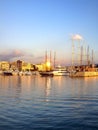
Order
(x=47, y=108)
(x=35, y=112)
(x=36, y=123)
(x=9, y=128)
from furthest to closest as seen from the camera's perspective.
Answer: (x=47, y=108), (x=35, y=112), (x=36, y=123), (x=9, y=128)

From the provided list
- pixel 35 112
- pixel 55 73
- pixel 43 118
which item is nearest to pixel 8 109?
pixel 35 112

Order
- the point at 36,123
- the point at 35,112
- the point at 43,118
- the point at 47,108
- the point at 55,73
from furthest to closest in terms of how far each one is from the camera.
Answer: the point at 55,73 → the point at 47,108 → the point at 35,112 → the point at 43,118 → the point at 36,123

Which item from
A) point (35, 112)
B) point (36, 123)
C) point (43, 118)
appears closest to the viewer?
point (36, 123)

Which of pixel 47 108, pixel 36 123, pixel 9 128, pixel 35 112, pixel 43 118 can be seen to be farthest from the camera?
pixel 47 108

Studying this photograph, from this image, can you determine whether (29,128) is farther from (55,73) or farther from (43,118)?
(55,73)

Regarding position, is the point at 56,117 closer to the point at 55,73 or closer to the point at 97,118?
the point at 97,118

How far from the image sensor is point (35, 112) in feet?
90.1

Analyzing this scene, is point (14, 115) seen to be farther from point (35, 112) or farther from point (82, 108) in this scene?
point (82, 108)

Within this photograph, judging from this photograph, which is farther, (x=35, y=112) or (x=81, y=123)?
(x=35, y=112)

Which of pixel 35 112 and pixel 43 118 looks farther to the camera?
pixel 35 112

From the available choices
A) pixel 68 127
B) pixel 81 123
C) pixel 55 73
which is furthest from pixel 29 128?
pixel 55 73

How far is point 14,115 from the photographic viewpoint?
84.5 ft

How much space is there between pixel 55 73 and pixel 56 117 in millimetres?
172786

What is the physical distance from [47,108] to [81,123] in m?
7.95
